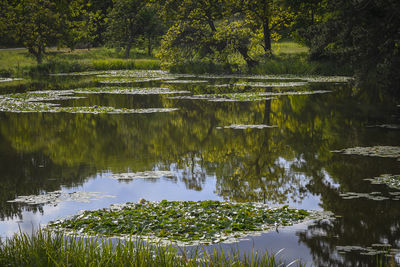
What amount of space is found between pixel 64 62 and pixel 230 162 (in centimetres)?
4329

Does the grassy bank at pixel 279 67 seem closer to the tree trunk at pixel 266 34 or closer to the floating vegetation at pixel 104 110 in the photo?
the tree trunk at pixel 266 34

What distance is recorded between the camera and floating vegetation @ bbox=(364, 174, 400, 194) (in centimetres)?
1201

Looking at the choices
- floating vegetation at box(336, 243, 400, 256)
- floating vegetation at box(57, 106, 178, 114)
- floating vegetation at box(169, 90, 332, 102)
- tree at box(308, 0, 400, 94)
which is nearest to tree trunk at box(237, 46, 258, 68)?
floating vegetation at box(169, 90, 332, 102)

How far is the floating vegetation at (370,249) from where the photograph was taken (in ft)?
27.4

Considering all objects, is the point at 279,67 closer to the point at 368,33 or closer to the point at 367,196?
the point at 368,33

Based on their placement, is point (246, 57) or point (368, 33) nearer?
point (368, 33)

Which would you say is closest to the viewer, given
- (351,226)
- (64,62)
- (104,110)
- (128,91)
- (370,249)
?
(370,249)

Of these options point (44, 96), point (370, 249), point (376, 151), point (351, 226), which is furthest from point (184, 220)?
point (44, 96)

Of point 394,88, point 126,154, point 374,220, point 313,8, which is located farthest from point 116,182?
point 313,8

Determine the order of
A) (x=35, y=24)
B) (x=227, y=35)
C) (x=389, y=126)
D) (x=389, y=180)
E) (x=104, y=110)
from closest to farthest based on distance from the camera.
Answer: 1. (x=389, y=180)
2. (x=389, y=126)
3. (x=104, y=110)
4. (x=227, y=35)
5. (x=35, y=24)

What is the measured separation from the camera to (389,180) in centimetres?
1241

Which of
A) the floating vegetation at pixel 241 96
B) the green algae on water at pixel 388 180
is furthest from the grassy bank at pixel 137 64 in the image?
Result: the green algae on water at pixel 388 180

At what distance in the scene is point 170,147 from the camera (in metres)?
17.5

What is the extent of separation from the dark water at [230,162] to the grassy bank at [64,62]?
1130 inches
